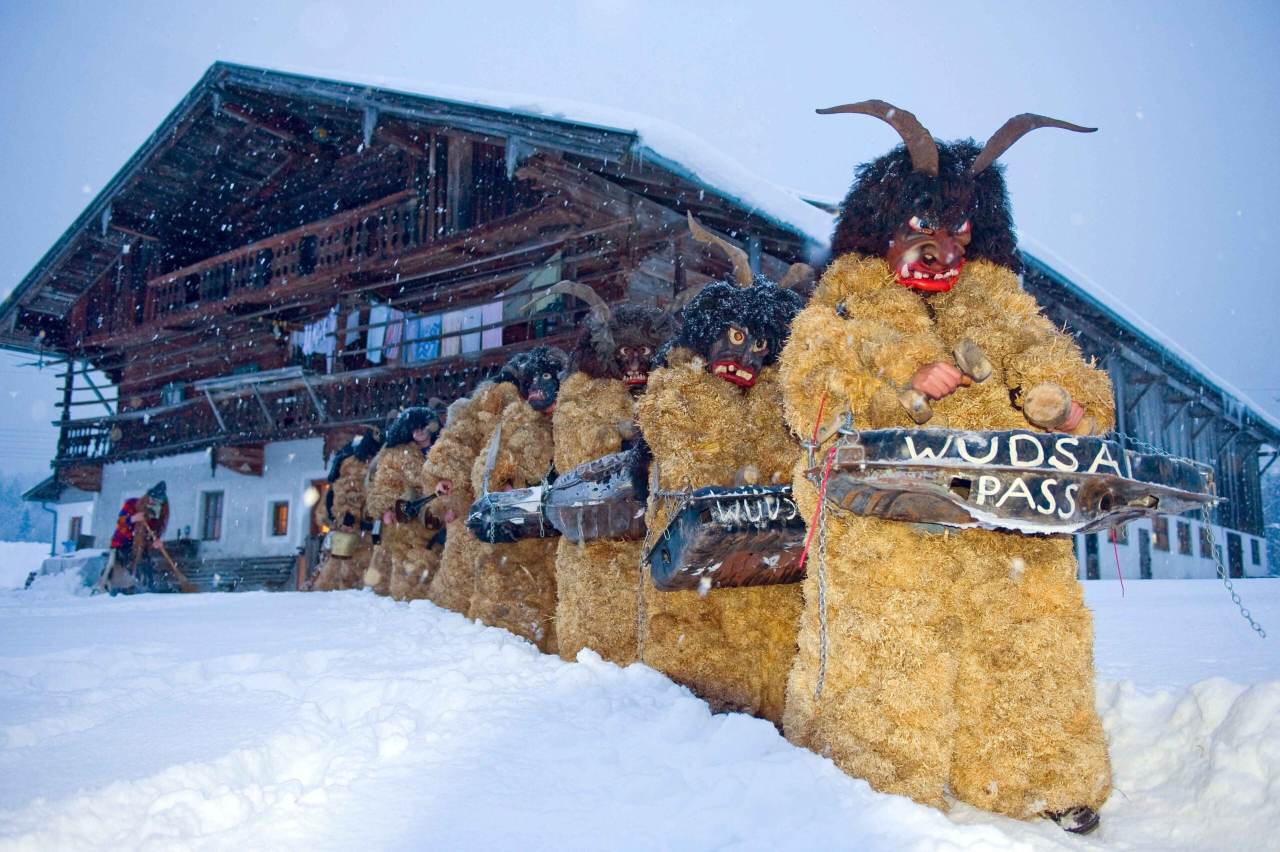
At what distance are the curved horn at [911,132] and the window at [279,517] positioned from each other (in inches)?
645

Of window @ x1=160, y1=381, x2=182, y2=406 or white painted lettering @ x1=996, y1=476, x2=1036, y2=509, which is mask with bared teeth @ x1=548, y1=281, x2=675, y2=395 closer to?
white painted lettering @ x1=996, y1=476, x2=1036, y2=509

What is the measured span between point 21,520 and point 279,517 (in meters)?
66.5

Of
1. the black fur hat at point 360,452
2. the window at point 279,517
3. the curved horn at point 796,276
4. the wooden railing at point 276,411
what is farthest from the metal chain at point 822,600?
the window at point 279,517

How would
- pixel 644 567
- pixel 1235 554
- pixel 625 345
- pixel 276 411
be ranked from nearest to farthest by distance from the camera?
pixel 644 567, pixel 625 345, pixel 276 411, pixel 1235 554

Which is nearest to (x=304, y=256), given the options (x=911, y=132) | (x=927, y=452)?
(x=911, y=132)

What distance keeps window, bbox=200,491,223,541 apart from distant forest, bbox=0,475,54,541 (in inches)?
2180

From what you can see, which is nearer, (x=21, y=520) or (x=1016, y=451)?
(x=1016, y=451)

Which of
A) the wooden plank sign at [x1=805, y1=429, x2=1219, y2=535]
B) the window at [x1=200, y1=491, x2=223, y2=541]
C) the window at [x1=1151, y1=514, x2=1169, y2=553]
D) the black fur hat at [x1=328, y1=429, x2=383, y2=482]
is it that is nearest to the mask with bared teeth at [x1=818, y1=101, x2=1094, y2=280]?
the wooden plank sign at [x1=805, y1=429, x2=1219, y2=535]

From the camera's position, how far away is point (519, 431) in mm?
6500

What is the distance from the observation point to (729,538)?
141 inches

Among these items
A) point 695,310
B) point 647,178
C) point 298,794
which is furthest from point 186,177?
point 298,794

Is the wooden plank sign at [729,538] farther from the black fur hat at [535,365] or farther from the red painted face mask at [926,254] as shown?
the black fur hat at [535,365]

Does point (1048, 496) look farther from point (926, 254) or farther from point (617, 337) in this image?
point (617, 337)

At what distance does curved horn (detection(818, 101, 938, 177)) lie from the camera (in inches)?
126
